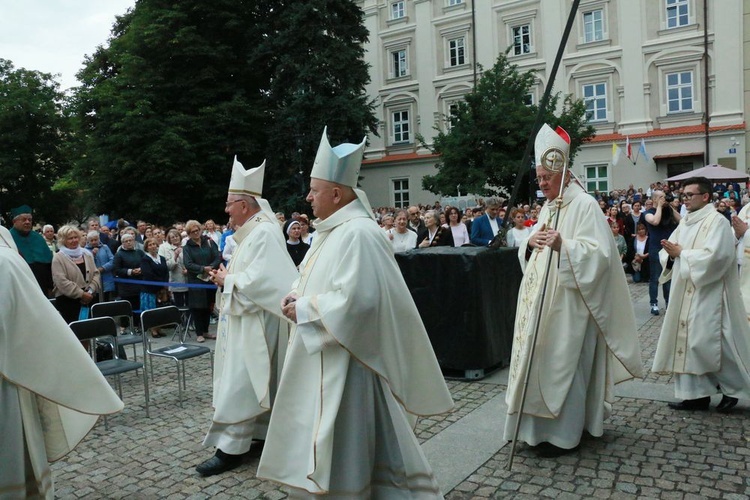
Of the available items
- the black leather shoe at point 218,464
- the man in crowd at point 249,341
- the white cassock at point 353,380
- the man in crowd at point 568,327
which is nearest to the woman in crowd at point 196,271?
the man in crowd at point 249,341

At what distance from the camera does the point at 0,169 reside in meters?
33.3

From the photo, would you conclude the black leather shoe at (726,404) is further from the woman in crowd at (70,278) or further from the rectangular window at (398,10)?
the rectangular window at (398,10)

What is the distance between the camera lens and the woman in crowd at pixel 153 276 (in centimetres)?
1041

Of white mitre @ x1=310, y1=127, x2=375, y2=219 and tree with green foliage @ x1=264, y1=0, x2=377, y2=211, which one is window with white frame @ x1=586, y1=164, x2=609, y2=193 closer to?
tree with green foliage @ x1=264, y1=0, x2=377, y2=211

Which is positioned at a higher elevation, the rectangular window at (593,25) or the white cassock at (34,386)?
the rectangular window at (593,25)

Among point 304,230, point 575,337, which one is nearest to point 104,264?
point 304,230

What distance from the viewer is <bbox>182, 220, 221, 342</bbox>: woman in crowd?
991 centimetres

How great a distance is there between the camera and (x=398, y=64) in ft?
128

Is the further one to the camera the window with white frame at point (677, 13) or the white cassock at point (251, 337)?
the window with white frame at point (677, 13)

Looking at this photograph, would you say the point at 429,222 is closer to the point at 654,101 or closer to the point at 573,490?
the point at 573,490

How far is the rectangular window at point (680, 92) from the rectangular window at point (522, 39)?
721cm

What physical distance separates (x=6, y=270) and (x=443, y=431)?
332cm

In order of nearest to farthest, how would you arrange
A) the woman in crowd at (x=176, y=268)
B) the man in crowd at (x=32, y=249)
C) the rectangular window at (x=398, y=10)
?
1. the man in crowd at (x=32, y=249)
2. the woman in crowd at (x=176, y=268)
3. the rectangular window at (x=398, y=10)

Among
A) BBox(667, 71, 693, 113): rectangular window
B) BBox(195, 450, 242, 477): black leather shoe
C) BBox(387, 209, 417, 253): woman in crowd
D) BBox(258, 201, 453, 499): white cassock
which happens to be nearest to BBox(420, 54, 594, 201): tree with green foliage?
BBox(667, 71, 693, 113): rectangular window
